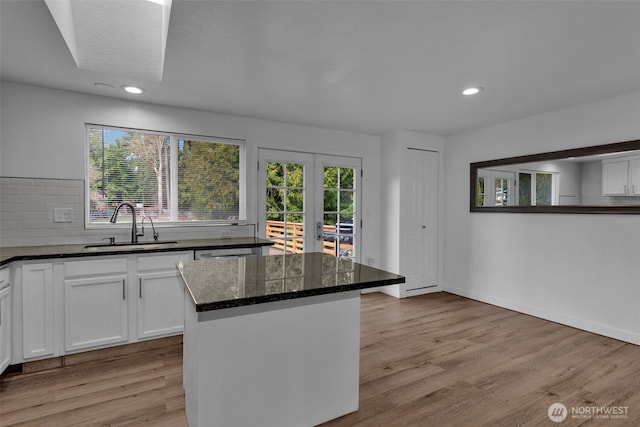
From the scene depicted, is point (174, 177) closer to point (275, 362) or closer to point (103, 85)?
point (103, 85)

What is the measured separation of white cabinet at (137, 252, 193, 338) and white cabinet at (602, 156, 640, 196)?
399 cm

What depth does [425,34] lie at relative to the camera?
81.3 inches

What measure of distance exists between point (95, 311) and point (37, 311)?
363 mm

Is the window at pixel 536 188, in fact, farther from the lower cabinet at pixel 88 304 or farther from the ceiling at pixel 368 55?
the lower cabinet at pixel 88 304

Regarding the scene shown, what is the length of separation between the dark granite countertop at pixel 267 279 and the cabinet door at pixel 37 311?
1.29 metres

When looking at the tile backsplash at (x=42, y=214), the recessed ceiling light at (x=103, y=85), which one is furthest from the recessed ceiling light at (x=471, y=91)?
the tile backsplash at (x=42, y=214)

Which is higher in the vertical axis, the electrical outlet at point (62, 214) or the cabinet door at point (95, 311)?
the electrical outlet at point (62, 214)

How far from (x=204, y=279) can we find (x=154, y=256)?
4.56 feet

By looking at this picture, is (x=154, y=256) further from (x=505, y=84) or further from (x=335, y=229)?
(x=505, y=84)

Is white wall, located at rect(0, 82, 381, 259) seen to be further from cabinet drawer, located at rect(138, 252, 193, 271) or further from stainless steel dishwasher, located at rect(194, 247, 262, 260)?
cabinet drawer, located at rect(138, 252, 193, 271)

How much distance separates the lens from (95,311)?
105 inches

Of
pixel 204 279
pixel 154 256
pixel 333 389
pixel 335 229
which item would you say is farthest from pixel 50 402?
pixel 335 229

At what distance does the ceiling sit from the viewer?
1.84m

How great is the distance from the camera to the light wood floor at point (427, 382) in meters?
2.00
